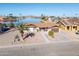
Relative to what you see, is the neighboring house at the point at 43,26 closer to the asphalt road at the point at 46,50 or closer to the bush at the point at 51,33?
the bush at the point at 51,33

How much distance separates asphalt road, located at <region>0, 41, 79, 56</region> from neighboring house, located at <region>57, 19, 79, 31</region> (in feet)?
0.49

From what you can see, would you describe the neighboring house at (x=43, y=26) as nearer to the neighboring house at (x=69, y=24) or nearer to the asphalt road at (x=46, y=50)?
the neighboring house at (x=69, y=24)

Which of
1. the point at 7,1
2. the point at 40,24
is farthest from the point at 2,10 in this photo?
the point at 40,24

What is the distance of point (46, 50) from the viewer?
289 centimetres

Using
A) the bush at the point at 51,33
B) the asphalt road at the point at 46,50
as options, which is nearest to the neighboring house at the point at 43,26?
the bush at the point at 51,33

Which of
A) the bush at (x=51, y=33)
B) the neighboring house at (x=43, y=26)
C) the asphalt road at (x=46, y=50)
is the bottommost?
the asphalt road at (x=46, y=50)

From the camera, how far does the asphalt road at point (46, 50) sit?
288 centimetres

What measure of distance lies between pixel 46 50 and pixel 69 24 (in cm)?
34

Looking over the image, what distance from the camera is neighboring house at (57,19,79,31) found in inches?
114

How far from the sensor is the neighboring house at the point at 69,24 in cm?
290

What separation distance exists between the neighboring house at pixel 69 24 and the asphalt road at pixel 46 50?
149mm

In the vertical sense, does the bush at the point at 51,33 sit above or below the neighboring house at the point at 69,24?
below

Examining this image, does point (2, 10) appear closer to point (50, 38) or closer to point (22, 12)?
point (22, 12)

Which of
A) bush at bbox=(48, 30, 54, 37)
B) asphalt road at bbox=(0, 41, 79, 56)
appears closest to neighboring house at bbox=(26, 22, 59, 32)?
bush at bbox=(48, 30, 54, 37)
